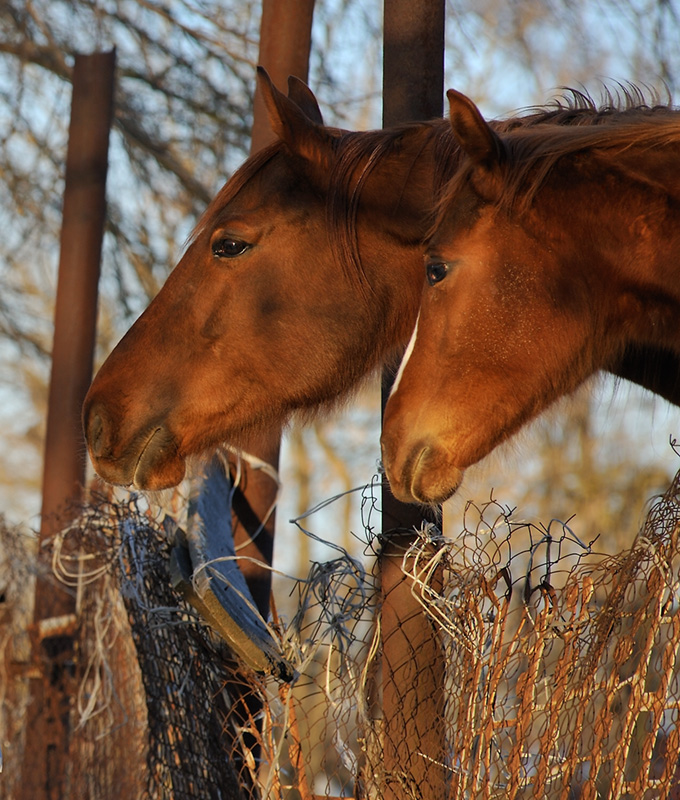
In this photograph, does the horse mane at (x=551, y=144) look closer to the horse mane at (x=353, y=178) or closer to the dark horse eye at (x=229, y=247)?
the horse mane at (x=353, y=178)

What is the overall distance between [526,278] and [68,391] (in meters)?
3.37

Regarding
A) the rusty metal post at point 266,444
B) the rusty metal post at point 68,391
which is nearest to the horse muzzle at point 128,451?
the rusty metal post at point 266,444

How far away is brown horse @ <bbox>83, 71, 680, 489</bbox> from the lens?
293 cm

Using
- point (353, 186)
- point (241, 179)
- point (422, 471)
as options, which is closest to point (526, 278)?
point (422, 471)

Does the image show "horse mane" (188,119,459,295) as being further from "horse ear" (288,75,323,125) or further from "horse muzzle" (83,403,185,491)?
"horse muzzle" (83,403,185,491)

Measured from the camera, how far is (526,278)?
2.36 meters

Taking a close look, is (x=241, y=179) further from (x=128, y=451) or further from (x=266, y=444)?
(x=266, y=444)

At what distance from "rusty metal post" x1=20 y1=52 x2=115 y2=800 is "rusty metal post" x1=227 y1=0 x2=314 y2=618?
0.94 metres

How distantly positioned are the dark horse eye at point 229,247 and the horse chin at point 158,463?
0.58 m

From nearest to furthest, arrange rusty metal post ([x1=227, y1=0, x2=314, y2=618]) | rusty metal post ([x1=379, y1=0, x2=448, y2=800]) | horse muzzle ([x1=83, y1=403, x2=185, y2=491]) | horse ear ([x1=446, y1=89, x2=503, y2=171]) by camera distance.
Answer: horse ear ([x1=446, y1=89, x2=503, y2=171])
rusty metal post ([x1=379, y1=0, x2=448, y2=800])
horse muzzle ([x1=83, y1=403, x2=185, y2=491])
rusty metal post ([x1=227, y1=0, x2=314, y2=618])

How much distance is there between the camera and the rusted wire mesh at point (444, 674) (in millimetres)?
2020

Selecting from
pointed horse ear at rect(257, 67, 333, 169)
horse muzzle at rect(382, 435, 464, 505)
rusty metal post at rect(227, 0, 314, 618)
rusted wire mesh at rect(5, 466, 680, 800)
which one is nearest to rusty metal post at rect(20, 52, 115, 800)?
rusty metal post at rect(227, 0, 314, 618)

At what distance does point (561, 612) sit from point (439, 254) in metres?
0.93

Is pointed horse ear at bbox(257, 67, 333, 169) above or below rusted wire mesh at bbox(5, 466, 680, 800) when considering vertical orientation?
above
